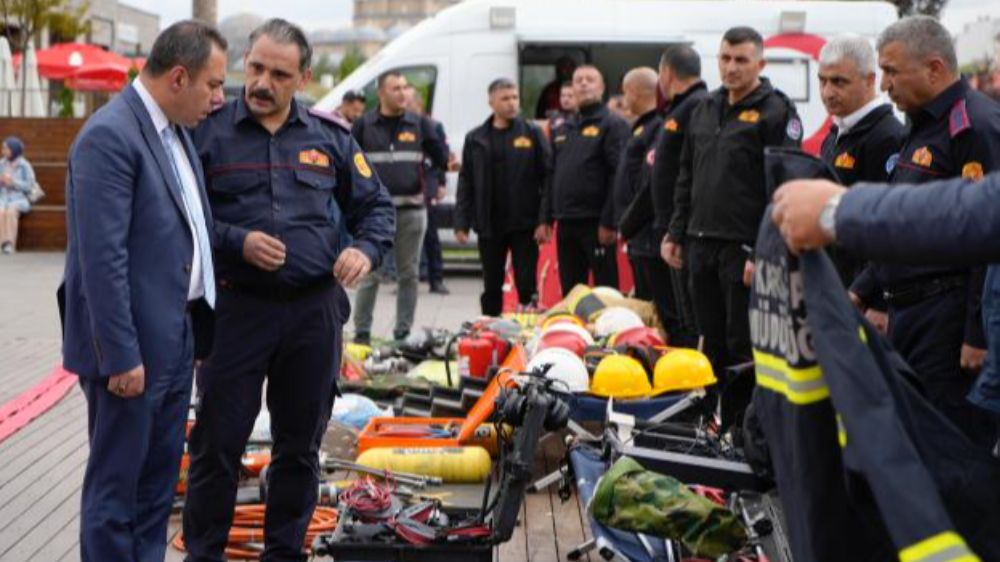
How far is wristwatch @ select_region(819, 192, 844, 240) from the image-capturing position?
3234 mm

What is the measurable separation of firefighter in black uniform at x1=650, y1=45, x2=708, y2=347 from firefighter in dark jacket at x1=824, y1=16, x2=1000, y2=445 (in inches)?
124

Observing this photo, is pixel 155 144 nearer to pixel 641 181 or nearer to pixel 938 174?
pixel 938 174

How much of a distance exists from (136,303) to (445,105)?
46.0 ft

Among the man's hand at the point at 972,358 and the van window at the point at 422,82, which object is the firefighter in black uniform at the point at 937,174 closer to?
the man's hand at the point at 972,358

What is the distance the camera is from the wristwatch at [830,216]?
3234 millimetres

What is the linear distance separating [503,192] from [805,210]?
9901 mm

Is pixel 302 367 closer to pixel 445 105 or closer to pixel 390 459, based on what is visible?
pixel 390 459

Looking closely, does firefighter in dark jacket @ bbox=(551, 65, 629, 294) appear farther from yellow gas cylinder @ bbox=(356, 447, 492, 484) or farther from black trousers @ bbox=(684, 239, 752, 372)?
yellow gas cylinder @ bbox=(356, 447, 492, 484)

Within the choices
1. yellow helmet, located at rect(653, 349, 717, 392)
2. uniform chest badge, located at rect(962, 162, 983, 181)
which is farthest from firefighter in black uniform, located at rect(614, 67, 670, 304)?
uniform chest badge, located at rect(962, 162, 983, 181)

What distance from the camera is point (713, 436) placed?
278 inches

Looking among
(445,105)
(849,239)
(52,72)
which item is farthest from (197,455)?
(52,72)

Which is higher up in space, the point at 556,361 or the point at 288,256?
the point at 288,256

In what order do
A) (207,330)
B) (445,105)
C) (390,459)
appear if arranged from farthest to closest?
(445,105) < (390,459) < (207,330)

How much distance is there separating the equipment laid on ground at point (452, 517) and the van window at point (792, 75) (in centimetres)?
1274
